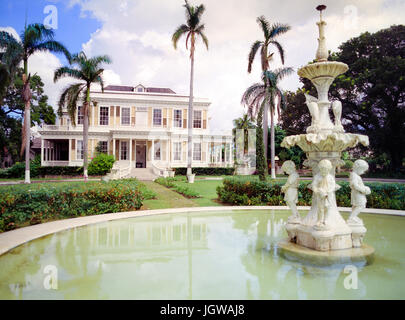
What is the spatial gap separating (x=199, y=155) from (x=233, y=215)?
2537cm

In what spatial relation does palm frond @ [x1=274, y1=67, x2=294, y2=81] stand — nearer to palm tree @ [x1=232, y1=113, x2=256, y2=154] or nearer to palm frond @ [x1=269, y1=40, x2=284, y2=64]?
palm frond @ [x1=269, y1=40, x2=284, y2=64]

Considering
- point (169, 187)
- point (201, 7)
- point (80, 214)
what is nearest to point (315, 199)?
point (80, 214)

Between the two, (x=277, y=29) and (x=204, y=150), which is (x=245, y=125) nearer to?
(x=204, y=150)

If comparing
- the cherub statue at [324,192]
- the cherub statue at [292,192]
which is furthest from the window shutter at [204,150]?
the cherub statue at [324,192]

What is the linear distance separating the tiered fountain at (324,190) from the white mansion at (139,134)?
25.3 m

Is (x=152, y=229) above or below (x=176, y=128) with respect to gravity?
below

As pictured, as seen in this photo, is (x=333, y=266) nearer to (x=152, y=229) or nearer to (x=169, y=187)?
(x=152, y=229)

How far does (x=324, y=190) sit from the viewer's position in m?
5.31

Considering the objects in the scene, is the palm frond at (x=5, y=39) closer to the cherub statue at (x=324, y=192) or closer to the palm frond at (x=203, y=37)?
the palm frond at (x=203, y=37)

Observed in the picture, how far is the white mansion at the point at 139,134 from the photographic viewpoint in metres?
31.9

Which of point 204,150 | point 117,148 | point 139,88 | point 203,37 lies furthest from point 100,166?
point 203,37

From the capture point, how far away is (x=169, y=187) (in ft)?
67.5
